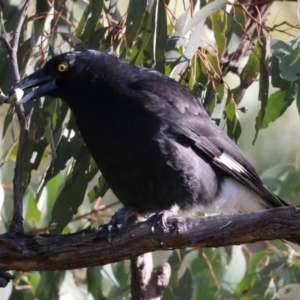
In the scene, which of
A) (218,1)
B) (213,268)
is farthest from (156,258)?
(218,1)

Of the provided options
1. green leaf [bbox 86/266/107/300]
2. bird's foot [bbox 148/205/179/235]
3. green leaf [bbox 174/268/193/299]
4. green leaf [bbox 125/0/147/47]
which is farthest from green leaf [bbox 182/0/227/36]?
green leaf [bbox 86/266/107/300]

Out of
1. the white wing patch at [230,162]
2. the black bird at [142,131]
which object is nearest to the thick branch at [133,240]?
the black bird at [142,131]

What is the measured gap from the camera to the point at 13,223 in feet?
A: 8.79

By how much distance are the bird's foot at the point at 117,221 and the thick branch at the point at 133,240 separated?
18 millimetres

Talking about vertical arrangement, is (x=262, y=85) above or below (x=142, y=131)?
above

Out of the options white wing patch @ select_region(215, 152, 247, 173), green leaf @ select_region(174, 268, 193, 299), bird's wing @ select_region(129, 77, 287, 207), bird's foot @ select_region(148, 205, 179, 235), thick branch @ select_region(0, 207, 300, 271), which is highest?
bird's wing @ select_region(129, 77, 287, 207)

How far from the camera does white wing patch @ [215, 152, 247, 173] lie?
125 inches

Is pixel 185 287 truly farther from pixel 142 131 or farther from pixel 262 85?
pixel 262 85

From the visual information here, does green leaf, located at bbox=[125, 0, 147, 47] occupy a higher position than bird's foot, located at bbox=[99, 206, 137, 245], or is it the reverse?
green leaf, located at bbox=[125, 0, 147, 47]

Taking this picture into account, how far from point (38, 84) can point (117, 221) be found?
0.60 meters

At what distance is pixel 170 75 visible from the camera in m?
3.19

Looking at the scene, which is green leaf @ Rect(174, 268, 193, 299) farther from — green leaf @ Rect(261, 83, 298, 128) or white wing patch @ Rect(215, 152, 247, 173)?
green leaf @ Rect(261, 83, 298, 128)

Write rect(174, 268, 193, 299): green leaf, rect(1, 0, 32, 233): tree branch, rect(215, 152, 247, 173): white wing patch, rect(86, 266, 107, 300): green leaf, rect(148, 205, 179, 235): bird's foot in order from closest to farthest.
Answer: rect(148, 205, 179, 235): bird's foot
rect(1, 0, 32, 233): tree branch
rect(215, 152, 247, 173): white wing patch
rect(174, 268, 193, 299): green leaf
rect(86, 266, 107, 300): green leaf

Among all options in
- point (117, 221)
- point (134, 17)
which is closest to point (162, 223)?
point (117, 221)
